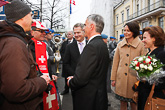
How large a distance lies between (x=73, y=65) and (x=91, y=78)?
4.58 ft

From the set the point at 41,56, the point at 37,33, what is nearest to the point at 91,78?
the point at 41,56

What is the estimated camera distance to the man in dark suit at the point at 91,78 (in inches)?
83.8

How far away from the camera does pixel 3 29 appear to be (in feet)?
5.13

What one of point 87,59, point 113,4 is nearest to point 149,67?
point 87,59

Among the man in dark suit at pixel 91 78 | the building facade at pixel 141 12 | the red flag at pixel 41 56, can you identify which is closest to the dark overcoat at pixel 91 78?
the man in dark suit at pixel 91 78

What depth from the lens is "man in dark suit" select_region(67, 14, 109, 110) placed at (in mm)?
2129

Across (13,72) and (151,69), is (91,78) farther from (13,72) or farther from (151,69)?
(13,72)

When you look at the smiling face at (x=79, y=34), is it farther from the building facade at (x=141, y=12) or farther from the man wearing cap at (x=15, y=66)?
the building facade at (x=141, y=12)

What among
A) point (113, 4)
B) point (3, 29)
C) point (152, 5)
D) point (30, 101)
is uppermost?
point (113, 4)

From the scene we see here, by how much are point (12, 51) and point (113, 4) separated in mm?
45590

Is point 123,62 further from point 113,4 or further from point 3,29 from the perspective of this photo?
point 113,4

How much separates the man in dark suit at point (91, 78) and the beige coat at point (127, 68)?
3.50 feet

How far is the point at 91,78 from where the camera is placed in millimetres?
2238

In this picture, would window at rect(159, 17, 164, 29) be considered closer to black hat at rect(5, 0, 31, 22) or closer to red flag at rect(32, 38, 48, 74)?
red flag at rect(32, 38, 48, 74)
